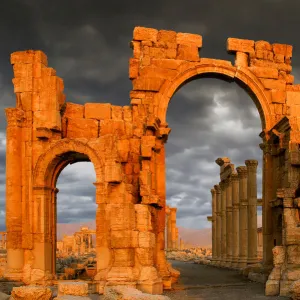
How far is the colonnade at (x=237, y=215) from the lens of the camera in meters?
24.4

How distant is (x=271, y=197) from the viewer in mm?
18047

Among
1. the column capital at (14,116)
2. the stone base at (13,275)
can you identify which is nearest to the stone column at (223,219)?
the stone base at (13,275)

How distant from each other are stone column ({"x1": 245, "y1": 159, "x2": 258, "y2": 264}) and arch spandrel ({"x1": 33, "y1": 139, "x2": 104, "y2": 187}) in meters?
10.9

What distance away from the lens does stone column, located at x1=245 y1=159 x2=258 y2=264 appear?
2422cm

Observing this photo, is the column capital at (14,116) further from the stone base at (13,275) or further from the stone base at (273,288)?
the stone base at (273,288)

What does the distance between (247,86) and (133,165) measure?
514cm

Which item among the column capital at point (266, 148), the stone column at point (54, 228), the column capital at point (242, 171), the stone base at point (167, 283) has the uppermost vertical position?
the column capital at point (266, 148)

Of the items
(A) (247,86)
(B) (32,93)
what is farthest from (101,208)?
(A) (247,86)

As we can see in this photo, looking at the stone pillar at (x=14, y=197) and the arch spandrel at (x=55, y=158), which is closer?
the arch spandrel at (x=55, y=158)

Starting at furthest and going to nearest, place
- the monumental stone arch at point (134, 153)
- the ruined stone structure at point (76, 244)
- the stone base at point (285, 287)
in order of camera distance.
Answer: the ruined stone structure at point (76, 244), the monumental stone arch at point (134, 153), the stone base at point (285, 287)

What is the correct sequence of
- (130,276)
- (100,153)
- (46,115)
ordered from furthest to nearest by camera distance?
(46,115)
(100,153)
(130,276)

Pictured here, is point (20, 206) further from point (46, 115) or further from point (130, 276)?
point (130, 276)

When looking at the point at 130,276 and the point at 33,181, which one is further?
the point at 33,181

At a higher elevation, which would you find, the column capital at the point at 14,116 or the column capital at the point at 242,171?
the column capital at the point at 14,116
